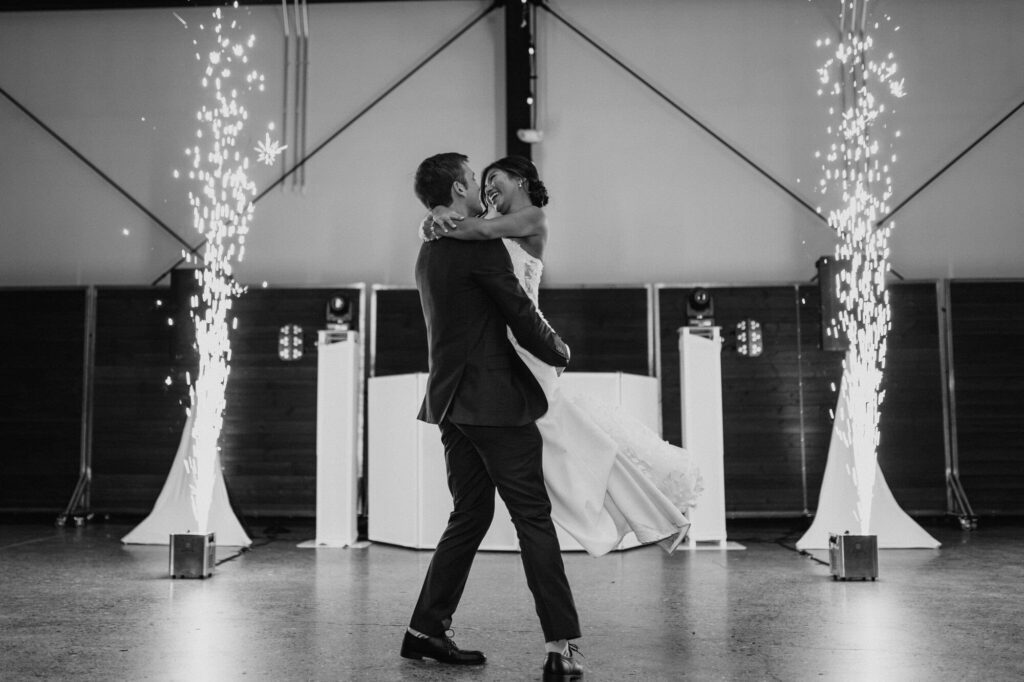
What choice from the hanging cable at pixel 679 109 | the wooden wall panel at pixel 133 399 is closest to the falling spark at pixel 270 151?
the wooden wall panel at pixel 133 399

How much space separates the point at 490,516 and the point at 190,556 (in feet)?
7.53

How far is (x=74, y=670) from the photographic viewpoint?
2.60 m

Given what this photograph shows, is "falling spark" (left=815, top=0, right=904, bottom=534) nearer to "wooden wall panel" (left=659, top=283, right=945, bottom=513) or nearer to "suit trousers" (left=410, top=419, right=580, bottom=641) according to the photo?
"wooden wall panel" (left=659, top=283, right=945, bottom=513)

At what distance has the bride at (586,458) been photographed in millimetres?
2996

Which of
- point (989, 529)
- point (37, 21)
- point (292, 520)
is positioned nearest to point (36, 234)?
point (37, 21)

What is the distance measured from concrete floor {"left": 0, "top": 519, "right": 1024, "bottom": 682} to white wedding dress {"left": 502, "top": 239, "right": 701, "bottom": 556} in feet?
1.24

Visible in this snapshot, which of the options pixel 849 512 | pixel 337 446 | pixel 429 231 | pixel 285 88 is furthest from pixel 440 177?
pixel 285 88

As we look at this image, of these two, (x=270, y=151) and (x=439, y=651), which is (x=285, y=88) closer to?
(x=270, y=151)

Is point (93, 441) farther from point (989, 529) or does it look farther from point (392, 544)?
point (989, 529)

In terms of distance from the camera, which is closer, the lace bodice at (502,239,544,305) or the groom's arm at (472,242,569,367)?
the groom's arm at (472,242,569,367)

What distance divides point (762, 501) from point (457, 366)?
5.25 meters

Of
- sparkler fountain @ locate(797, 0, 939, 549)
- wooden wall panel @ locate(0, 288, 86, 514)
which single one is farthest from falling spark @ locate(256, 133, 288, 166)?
sparkler fountain @ locate(797, 0, 939, 549)

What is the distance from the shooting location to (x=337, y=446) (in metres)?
6.06

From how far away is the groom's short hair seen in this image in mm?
2811
